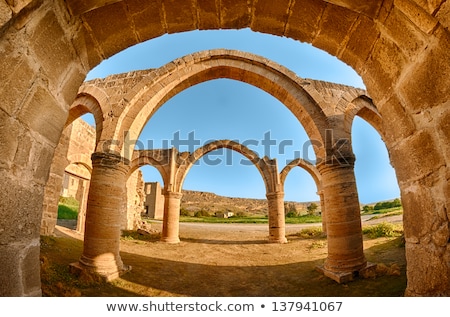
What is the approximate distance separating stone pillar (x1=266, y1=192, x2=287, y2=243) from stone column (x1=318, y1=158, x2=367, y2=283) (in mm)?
7024

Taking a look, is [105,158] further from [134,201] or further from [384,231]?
[134,201]

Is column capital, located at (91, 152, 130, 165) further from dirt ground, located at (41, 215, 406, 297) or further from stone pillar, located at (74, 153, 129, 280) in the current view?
dirt ground, located at (41, 215, 406, 297)

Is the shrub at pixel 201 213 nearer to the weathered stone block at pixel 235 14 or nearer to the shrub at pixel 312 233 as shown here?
the shrub at pixel 312 233

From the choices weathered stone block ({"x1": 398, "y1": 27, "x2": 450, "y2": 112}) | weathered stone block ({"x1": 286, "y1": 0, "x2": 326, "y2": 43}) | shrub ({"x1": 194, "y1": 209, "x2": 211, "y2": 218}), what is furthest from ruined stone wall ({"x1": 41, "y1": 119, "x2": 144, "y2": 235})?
shrub ({"x1": 194, "y1": 209, "x2": 211, "y2": 218})

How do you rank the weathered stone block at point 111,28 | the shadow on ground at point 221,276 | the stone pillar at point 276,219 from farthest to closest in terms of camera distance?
the stone pillar at point 276,219 < the shadow on ground at point 221,276 < the weathered stone block at point 111,28

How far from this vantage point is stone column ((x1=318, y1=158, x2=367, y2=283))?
5734 mm

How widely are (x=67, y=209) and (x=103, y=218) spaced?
1713cm

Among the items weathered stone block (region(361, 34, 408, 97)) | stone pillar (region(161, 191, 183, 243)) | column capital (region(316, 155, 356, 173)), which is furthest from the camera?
stone pillar (region(161, 191, 183, 243))

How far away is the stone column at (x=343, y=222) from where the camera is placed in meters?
5.73

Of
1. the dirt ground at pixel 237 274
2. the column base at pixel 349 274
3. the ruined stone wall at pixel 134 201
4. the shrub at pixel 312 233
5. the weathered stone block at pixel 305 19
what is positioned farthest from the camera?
the ruined stone wall at pixel 134 201

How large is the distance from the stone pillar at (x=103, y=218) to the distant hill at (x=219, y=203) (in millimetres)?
25710

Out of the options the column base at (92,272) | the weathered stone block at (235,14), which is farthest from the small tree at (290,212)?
the weathered stone block at (235,14)

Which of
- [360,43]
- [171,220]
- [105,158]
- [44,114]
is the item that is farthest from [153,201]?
[360,43]

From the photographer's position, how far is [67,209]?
19922 millimetres
